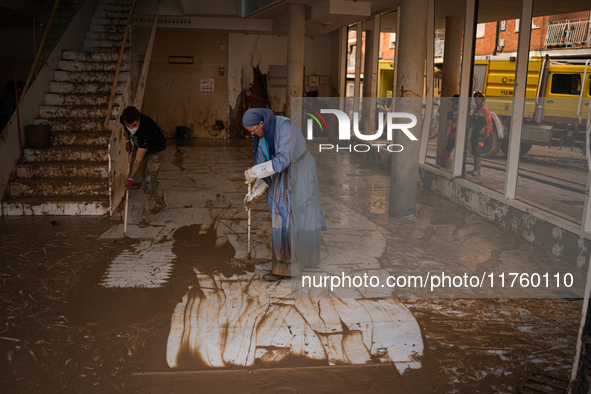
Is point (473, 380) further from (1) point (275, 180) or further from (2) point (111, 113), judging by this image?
(2) point (111, 113)

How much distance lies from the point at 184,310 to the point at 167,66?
13.1 m

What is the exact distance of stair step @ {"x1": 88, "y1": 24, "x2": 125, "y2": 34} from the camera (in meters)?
10.3

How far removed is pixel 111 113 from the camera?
817cm

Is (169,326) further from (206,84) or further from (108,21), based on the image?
(206,84)

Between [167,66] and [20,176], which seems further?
[167,66]

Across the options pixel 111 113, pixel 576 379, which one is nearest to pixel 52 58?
pixel 111 113

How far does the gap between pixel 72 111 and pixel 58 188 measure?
1.65 meters

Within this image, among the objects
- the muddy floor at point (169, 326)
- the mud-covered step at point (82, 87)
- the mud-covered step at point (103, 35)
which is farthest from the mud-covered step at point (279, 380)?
the mud-covered step at point (103, 35)

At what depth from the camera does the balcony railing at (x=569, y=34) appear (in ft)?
40.5

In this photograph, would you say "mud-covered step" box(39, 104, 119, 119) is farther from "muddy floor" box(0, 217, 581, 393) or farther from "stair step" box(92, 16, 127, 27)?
"muddy floor" box(0, 217, 581, 393)

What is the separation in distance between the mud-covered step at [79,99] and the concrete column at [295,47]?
425 centimetres

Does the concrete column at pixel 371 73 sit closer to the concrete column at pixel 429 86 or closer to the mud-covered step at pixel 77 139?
the concrete column at pixel 429 86

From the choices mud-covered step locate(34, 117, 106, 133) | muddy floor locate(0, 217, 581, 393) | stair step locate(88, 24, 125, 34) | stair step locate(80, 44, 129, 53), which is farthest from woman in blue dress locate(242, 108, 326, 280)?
stair step locate(88, 24, 125, 34)

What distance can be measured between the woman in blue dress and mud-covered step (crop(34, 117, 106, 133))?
4402 mm
